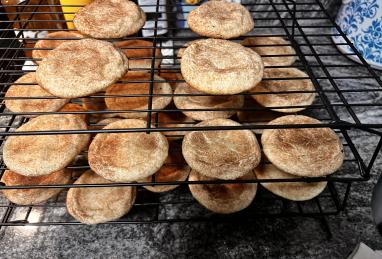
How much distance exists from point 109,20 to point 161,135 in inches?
23.6

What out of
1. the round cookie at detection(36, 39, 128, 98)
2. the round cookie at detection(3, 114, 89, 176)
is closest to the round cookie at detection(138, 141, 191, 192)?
the round cookie at detection(3, 114, 89, 176)

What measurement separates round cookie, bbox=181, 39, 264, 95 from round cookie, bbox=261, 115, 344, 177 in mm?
246

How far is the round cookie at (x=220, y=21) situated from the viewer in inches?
55.2

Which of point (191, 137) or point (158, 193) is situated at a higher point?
point (191, 137)

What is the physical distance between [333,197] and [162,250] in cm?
74

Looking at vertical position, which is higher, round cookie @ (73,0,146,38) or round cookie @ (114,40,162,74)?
round cookie @ (73,0,146,38)

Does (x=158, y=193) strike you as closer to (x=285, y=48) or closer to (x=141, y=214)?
(x=141, y=214)

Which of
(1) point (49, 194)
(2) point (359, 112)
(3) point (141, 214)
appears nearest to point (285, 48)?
(2) point (359, 112)

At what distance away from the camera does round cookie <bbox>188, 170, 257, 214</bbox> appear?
49.3 inches

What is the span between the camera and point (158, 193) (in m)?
1.44

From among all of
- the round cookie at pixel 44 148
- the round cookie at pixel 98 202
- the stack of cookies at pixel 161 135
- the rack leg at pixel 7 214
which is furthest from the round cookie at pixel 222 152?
the rack leg at pixel 7 214

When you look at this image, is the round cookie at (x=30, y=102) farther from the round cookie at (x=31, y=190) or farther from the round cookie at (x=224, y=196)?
the round cookie at (x=224, y=196)

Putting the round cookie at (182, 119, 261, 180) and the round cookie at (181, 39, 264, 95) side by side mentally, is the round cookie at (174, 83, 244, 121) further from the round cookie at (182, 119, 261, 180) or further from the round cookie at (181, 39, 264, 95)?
the round cookie at (181, 39, 264, 95)

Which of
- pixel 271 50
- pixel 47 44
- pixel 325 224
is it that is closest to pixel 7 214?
pixel 47 44
